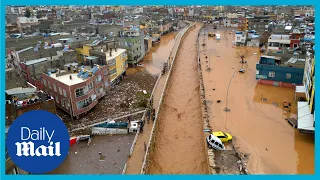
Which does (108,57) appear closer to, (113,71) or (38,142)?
(113,71)

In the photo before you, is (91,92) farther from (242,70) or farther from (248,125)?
(242,70)

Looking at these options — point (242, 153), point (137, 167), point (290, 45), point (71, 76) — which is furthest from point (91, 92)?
point (290, 45)

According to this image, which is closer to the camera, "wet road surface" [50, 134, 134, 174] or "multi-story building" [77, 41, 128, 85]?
"wet road surface" [50, 134, 134, 174]

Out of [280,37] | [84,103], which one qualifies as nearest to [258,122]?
[84,103]

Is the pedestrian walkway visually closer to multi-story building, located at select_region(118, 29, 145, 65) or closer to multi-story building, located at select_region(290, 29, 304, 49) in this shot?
multi-story building, located at select_region(118, 29, 145, 65)

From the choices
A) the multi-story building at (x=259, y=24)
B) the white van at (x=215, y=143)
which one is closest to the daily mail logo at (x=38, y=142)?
the white van at (x=215, y=143)

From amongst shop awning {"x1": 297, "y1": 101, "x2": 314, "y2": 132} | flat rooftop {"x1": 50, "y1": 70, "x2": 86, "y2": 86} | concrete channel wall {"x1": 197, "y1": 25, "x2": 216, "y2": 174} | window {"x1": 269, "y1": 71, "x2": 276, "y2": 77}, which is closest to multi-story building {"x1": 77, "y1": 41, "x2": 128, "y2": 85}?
flat rooftop {"x1": 50, "y1": 70, "x2": 86, "y2": 86}
